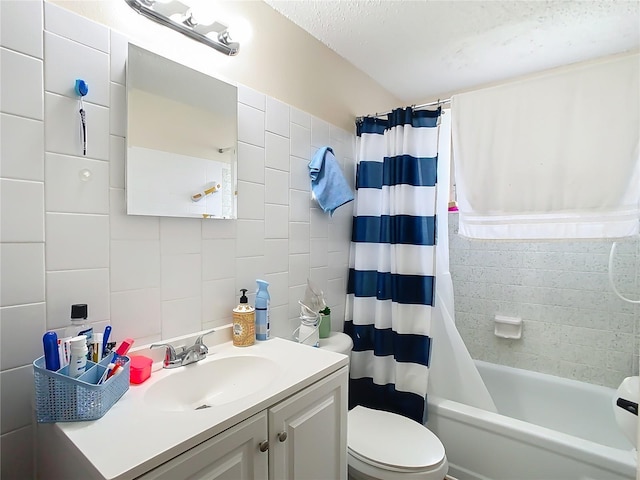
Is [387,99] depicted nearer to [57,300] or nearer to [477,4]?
[477,4]

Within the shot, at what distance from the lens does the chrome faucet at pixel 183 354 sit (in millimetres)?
1037

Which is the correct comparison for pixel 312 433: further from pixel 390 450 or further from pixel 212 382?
pixel 390 450

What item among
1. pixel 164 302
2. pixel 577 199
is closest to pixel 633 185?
pixel 577 199

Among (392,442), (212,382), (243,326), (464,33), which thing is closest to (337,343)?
(392,442)

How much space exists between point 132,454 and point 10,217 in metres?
0.63

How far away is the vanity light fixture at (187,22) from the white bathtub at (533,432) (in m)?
1.95

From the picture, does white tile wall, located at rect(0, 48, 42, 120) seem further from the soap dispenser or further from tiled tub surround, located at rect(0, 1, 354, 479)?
the soap dispenser

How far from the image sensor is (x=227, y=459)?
75 cm

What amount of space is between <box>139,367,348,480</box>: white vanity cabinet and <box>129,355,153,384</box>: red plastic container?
0.35 meters

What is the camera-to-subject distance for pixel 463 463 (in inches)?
66.3

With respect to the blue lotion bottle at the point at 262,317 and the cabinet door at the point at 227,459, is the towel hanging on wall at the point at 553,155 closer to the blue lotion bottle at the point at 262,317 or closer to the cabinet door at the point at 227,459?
the blue lotion bottle at the point at 262,317

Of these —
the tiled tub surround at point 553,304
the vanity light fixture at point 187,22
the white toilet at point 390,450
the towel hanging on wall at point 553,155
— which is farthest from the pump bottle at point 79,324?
the tiled tub surround at point 553,304

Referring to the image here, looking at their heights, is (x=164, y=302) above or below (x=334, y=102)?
below

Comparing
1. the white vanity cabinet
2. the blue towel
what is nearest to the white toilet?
the white vanity cabinet
